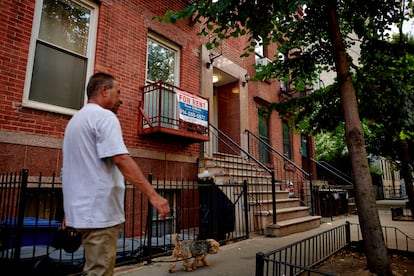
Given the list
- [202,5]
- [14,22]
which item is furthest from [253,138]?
[14,22]

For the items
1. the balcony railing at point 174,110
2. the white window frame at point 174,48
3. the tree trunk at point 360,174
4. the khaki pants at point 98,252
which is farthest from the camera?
the white window frame at point 174,48

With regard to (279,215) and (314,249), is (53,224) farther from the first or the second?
(279,215)

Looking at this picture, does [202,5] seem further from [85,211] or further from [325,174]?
[325,174]

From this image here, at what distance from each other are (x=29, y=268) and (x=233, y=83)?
8492 mm

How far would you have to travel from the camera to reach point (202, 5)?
168 inches

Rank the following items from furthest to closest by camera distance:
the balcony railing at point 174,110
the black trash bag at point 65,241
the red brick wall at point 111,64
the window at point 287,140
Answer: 1. the window at point 287,140
2. the balcony railing at point 174,110
3. the red brick wall at point 111,64
4. the black trash bag at point 65,241

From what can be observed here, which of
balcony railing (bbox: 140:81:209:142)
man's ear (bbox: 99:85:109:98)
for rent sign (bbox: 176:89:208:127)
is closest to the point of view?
man's ear (bbox: 99:85:109:98)

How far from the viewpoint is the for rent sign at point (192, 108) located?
6.55 meters

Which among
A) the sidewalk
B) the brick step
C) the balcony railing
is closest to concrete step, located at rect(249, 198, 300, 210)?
the brick step

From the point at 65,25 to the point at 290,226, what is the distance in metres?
6.76

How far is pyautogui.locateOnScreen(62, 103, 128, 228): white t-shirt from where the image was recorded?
5.68 ft

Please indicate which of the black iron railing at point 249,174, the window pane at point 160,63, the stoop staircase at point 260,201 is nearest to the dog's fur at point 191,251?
the stoop staircase at point 260,201

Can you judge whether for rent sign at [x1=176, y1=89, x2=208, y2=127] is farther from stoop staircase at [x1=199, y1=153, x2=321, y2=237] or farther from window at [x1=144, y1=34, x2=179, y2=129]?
stoop staircase at [x1=199, y1=153, x2=321, y2=237]

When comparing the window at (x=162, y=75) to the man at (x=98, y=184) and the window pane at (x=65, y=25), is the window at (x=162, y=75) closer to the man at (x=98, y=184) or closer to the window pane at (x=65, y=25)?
the window pane at (x=65, y=25)
